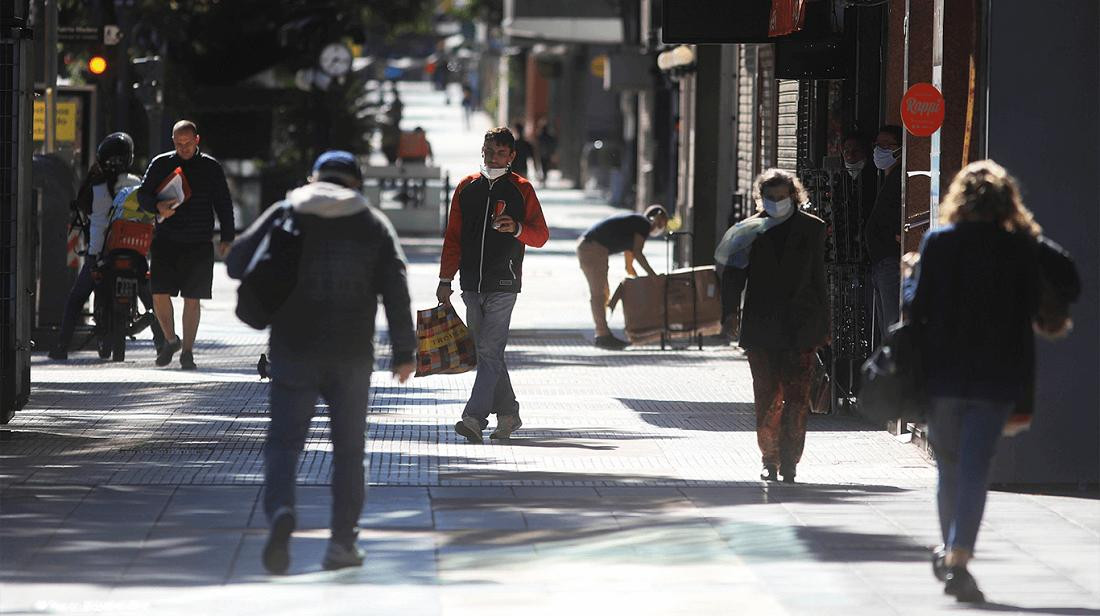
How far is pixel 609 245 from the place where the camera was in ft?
58.0

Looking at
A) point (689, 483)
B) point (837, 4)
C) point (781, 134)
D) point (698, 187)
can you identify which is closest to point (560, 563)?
point (689, 483)

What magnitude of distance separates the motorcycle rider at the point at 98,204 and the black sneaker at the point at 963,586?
958cm

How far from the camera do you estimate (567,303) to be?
2256cm

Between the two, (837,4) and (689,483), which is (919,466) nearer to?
(689,483)

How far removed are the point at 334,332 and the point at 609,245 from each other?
33.3 ft

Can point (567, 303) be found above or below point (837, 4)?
below

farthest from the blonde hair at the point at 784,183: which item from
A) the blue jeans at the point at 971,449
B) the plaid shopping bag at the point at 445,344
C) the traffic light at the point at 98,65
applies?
the traffic light at the point at 98,65

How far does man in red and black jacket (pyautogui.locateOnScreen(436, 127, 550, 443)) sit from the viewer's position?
11.3 metres

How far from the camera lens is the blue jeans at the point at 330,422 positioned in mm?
7676

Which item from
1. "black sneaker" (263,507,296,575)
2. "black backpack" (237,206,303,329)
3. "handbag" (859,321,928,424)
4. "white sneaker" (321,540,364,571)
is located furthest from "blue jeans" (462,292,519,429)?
"handbag" (859,321,928,424)

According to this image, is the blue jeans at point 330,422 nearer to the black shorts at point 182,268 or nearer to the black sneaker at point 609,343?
the black shorts at point 182,268

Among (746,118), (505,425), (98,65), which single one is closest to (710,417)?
(505,425)

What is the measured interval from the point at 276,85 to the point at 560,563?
29.6m

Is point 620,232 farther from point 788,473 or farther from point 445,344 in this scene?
point 788,473
